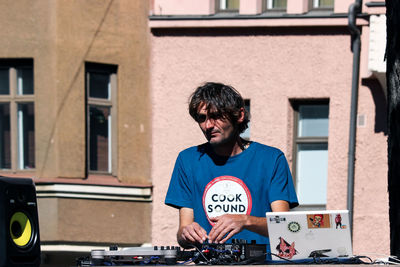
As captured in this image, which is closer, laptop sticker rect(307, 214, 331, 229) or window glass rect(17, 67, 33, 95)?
laptop sticker rect(307, 214, 331, 229)

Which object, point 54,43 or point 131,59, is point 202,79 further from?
point 54,43

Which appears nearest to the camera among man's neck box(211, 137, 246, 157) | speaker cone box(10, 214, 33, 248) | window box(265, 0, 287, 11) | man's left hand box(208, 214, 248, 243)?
speaker cone box(10, 214, 33, 248)

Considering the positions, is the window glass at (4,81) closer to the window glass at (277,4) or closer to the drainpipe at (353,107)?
Result: the window glass at (277,4)

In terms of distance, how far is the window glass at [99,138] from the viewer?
44.1 feet

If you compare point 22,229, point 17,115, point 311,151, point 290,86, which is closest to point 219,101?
point 22,229

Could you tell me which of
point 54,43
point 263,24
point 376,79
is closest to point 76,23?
point 54,43

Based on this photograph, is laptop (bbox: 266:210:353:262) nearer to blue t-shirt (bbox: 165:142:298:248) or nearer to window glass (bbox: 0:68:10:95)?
blue t-shirt (bbox: 165:142:298:248)

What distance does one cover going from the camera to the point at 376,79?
13.1m

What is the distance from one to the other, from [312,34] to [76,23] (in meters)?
2.94

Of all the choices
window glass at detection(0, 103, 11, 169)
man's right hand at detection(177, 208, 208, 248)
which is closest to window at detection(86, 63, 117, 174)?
window glass at detection(0, 103, 11, 169)

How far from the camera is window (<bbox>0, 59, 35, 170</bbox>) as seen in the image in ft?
43.1

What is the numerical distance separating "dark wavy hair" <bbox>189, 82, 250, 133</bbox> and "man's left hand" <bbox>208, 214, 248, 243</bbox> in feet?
1.66

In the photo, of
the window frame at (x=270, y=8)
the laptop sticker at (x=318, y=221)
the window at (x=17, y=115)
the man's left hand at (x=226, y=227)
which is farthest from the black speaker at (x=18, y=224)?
the window frame at (x=270, y=8)

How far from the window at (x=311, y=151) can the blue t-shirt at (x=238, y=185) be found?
858 cm
